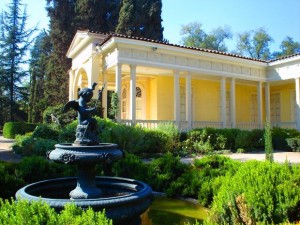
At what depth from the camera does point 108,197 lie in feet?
16.7

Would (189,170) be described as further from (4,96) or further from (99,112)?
(4,96)

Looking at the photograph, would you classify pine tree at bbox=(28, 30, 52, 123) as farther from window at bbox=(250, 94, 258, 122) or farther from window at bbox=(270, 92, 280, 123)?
window at bbox=(270, 92, 280, 123)

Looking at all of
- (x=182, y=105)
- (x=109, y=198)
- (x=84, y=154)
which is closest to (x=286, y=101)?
(x=182, y=105)

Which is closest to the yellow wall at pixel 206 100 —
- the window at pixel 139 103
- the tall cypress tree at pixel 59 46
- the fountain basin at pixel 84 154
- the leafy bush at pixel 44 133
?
the window at pixel 139 103

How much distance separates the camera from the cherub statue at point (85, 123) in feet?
16.4

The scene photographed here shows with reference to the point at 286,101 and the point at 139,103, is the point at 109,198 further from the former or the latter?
the point at 286,101

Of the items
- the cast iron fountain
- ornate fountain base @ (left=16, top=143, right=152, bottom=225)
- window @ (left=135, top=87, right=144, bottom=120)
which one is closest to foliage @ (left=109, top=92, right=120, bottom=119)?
window @ (left=135, top=87, right=144, bottom=120)

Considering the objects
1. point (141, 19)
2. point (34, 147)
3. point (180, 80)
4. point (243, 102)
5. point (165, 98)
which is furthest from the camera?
point (141, 19)

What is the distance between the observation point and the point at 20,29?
39750 millimetres

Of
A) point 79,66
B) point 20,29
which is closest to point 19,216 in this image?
point 79,66

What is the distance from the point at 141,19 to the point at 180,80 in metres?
11.0

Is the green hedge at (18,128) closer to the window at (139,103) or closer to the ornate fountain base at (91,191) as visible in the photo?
the window at (139,103)

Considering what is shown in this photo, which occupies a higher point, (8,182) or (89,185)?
(89,185)

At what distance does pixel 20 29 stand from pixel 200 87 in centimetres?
2880
